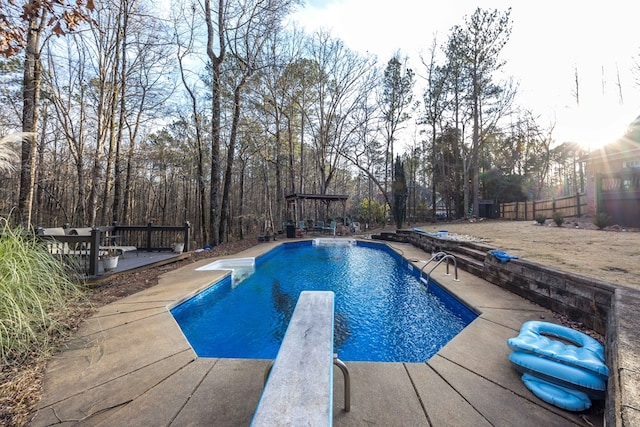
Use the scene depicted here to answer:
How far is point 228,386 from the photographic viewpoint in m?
2.02

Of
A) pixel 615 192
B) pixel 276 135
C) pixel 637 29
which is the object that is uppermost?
pixel 637 29

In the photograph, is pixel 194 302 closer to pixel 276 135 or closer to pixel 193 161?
pixel 276 135

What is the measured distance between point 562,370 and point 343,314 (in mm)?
2964

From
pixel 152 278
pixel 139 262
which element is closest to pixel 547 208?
pixel 152 278

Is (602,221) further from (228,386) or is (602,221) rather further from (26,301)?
(26,301)

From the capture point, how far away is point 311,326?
1.98 meters

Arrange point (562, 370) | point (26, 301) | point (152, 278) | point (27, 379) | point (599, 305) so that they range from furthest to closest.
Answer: point (152, 278) → point (599, 305) → point (26, 301) → point (27, 379) → point (562, 370)

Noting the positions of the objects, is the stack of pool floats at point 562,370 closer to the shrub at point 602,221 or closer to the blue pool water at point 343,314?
the blue pool water at point 343,314

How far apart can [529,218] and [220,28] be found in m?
Answer: 20.7

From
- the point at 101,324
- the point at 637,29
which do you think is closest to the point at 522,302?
the point at 101,324

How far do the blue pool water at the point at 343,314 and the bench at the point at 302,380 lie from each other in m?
1.58

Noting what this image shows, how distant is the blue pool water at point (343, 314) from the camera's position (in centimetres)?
330

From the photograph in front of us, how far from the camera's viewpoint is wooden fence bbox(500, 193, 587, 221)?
13062 millimetres

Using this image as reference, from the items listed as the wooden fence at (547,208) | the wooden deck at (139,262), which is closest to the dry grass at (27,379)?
the wooden deck at (139,262)
